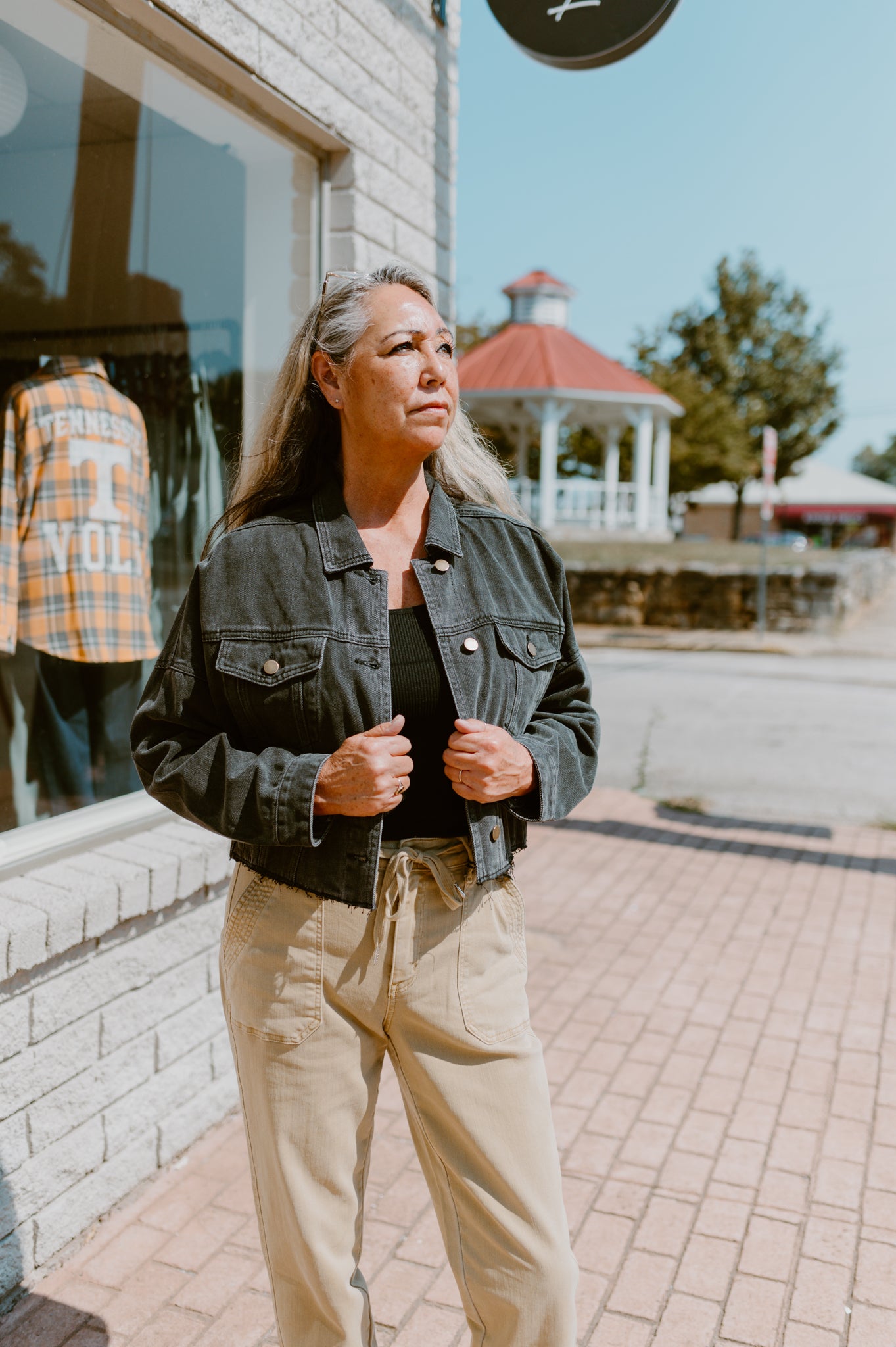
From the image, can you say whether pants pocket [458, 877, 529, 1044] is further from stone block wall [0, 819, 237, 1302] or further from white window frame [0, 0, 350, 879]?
white window frame [0, 0, 350, 879]

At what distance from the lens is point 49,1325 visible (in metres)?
2.44

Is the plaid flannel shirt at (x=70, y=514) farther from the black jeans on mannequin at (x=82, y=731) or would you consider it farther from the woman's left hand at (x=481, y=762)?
the woman's left hand at (x=481, y=762)

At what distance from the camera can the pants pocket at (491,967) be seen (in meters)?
1.75

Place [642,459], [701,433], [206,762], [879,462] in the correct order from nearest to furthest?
[206,762], [642,459], [701,433], [879,462]

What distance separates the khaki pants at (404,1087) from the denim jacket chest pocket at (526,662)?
252 millimetres

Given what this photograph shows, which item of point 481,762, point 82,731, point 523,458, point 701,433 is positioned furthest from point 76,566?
point 701,433

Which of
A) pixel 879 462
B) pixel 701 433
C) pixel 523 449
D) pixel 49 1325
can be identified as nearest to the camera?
pixel 49 1325

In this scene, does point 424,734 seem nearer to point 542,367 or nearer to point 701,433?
point 542,367

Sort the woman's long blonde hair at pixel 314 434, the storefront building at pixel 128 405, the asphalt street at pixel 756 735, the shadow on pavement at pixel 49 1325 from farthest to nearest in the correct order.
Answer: the asphalt street at pixel 756 735
the storefront building at pixel 128 405
the shadow on pavement at pixel 49 1325
the woman's long blonde hair at pixel 314 434

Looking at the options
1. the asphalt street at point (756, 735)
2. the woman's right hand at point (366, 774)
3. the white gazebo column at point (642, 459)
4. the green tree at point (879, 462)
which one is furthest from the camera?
the green tree at point (879, 462)

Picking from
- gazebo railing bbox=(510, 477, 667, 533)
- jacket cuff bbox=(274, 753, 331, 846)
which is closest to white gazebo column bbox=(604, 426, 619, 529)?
gazebo railing bbox=(510, 477, 667, 533)

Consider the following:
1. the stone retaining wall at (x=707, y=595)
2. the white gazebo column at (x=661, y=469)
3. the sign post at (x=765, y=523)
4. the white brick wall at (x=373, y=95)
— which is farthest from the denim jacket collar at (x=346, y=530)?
the white gazebo column at (x=661, y=469)

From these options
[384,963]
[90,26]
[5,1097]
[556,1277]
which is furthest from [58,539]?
[556,1277]

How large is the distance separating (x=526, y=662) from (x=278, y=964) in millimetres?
632
